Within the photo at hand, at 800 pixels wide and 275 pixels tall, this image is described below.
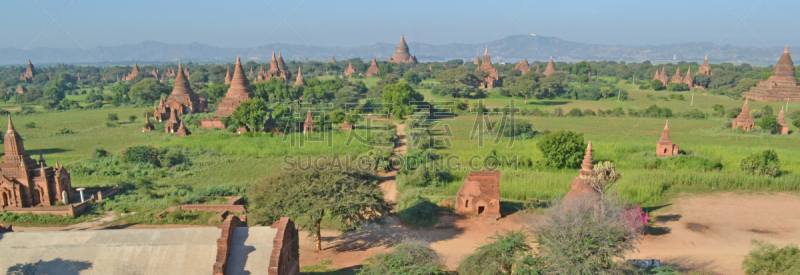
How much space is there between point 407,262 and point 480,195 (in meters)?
8.24

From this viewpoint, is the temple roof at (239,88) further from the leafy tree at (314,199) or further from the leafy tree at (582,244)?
the leafy tree at (582,244)

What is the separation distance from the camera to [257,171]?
26.8 meters

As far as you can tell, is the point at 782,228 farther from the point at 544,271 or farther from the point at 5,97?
the point at 5,97

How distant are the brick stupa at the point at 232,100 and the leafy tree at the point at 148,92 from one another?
2112cm

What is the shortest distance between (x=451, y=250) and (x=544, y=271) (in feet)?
17.2

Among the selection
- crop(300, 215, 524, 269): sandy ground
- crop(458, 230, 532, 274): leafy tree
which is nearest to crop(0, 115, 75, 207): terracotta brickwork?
crop(300, 215, 524, 269): sandy ground

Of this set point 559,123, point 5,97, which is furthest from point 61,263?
point 5,97

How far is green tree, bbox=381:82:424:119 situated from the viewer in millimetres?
48250

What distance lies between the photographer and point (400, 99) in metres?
50.3

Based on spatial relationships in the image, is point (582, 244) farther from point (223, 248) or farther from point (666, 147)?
point (666, 147)

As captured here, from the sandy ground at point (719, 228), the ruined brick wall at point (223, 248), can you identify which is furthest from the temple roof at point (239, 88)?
the ruined brick wall at point (223, 248)

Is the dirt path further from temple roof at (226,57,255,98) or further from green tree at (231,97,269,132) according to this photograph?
temple roof at (226,57,255,98)

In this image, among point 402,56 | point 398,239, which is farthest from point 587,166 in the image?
point 402,56

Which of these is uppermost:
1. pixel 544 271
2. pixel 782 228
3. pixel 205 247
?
pixel 205 247
